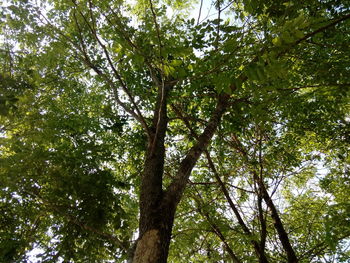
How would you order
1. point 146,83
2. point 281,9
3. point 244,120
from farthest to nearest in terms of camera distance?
point 146,83
point 244,120
point 281,9

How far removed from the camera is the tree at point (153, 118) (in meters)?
2.28

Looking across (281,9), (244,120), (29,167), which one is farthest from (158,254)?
(244,120)

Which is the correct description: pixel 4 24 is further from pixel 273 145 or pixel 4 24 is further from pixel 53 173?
pixel 273 145

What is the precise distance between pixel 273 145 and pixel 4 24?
5.98 metres

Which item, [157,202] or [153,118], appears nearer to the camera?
[157,202]

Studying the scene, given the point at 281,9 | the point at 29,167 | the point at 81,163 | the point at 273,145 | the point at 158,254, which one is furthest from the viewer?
the point at 273,145

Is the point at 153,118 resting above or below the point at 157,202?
above

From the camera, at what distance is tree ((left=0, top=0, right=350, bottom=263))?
7.47 feet

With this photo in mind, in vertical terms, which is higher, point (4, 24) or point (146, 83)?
point (146, 83)

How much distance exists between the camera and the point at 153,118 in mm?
4453

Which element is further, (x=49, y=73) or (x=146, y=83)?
(x=146, y=83)

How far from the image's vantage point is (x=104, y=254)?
12.8 feet

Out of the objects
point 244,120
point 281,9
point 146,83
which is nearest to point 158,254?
point 281,9

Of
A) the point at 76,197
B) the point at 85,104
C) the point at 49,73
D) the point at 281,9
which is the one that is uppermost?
the point at 85,104
